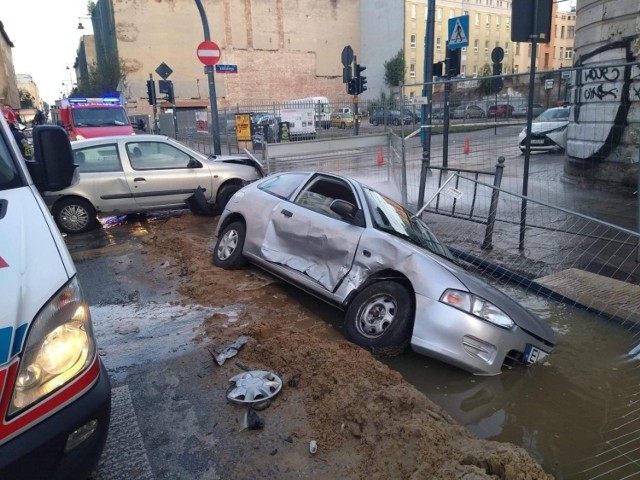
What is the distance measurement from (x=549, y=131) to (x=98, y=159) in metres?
7.94

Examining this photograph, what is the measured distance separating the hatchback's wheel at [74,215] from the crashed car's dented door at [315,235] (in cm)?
471

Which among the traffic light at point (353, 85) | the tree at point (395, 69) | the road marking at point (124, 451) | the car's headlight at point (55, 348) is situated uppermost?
the tree at point (395, 69)

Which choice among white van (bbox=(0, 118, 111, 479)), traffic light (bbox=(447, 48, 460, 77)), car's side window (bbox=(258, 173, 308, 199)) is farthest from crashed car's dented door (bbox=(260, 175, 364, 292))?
traffic light (bbox=(447, 48, 460, 77))

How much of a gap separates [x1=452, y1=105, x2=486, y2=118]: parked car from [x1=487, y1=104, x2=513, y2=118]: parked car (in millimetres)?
182

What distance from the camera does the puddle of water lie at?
10.8 feet

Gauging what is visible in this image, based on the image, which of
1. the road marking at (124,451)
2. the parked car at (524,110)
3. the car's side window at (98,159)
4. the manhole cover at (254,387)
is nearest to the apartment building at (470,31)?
the parked car at (524,110)

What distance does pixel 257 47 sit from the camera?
60438 mm

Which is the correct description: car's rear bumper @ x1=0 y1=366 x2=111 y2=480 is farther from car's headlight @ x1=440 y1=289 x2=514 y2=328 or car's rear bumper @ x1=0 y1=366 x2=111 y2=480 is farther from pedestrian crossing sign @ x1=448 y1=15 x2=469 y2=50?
pedestrian crossing sign @ x1=448 y1=15 x2=469 y2=50

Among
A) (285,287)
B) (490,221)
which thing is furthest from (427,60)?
(285,287)

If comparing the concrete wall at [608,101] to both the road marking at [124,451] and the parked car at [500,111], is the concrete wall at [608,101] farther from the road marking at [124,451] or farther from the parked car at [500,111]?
the road marking at [124,451]

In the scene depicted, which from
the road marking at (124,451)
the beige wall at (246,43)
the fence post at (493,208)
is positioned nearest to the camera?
the road marking at (124,451)

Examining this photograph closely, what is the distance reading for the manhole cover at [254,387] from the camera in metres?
3.53

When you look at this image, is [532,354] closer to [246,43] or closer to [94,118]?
[94,118]

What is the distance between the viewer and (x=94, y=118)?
20188 mm
